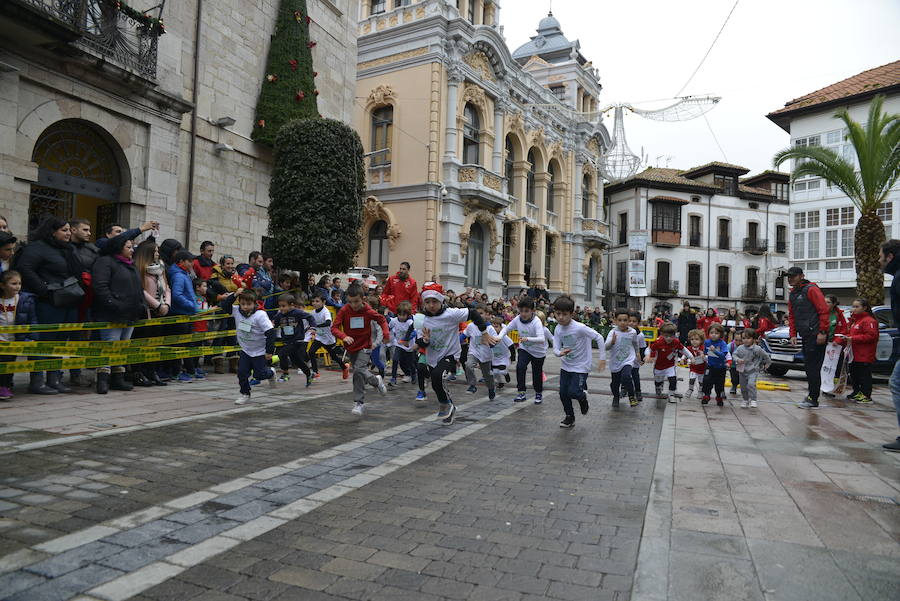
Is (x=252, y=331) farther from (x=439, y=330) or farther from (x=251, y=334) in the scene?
(x=439, y=330)

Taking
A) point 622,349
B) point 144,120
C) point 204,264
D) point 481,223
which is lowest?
point 622,349

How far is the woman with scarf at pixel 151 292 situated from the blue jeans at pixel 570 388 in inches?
228

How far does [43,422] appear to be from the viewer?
613cm

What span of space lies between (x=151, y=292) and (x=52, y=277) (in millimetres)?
1384

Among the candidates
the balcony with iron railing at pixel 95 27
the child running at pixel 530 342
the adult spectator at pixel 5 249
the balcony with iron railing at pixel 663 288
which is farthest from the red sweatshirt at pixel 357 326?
the balcony with iron railing at pixel 663 288

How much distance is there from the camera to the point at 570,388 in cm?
766

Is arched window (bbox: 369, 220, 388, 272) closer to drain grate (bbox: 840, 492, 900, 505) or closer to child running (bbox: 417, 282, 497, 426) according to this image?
child running (bbox: 417, 282, 497, 426)

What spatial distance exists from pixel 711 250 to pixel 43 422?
156ft

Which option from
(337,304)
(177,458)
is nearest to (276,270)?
(337,304)

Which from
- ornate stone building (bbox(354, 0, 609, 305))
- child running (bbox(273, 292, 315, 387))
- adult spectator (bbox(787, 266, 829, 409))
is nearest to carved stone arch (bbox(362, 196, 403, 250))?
ornate stone building (bbox(354, 0, 609, 305))

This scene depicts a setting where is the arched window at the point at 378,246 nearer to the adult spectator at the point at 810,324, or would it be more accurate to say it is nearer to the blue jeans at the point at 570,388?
the adult spectator at the point at 810,324

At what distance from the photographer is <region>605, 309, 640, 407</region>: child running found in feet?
30.5

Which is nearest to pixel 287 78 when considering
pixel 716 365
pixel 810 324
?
Result: pixel 716 365

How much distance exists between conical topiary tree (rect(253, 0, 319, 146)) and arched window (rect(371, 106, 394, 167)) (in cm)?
945
